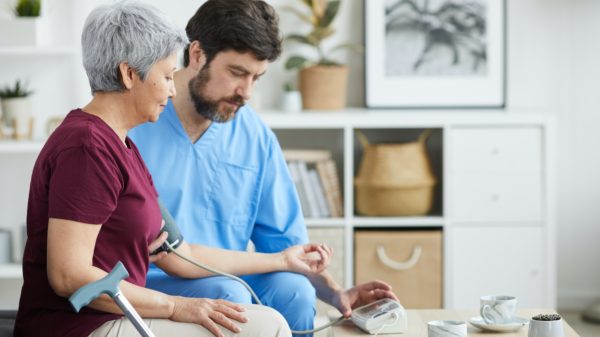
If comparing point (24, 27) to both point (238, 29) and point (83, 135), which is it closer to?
point (238, 29)

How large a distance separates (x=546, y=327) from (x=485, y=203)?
1723 mm

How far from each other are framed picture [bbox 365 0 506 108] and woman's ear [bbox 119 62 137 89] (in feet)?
6.94

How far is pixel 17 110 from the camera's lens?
12.2 feet

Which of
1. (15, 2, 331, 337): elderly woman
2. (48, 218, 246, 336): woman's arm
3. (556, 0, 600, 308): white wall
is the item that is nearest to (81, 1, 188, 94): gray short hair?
(15, 2, 331, 337): elderly woman

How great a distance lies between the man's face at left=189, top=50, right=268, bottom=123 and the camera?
2416 mm

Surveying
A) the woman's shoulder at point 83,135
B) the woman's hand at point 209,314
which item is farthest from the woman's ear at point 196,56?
the woman's hand at point 209,314

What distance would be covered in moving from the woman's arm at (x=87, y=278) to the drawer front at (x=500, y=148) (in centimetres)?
199

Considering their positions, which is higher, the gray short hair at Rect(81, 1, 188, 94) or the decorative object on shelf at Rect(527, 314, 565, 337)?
the gray short hair at Rect(81, 1, 188, 94)

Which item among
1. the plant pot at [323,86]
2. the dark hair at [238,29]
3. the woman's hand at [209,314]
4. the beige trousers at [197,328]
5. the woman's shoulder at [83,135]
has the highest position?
the dark hair at [238,29]

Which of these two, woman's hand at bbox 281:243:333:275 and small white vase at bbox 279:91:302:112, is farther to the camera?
small white vase at bbox 279:91:302:112

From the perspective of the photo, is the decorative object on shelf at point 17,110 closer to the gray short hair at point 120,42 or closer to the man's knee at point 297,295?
the man's knee at point 297,295

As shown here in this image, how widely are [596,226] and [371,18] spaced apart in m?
1.27

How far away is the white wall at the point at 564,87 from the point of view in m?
4.00

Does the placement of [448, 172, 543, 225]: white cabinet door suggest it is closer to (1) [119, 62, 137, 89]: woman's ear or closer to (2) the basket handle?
(2) the basket handle
